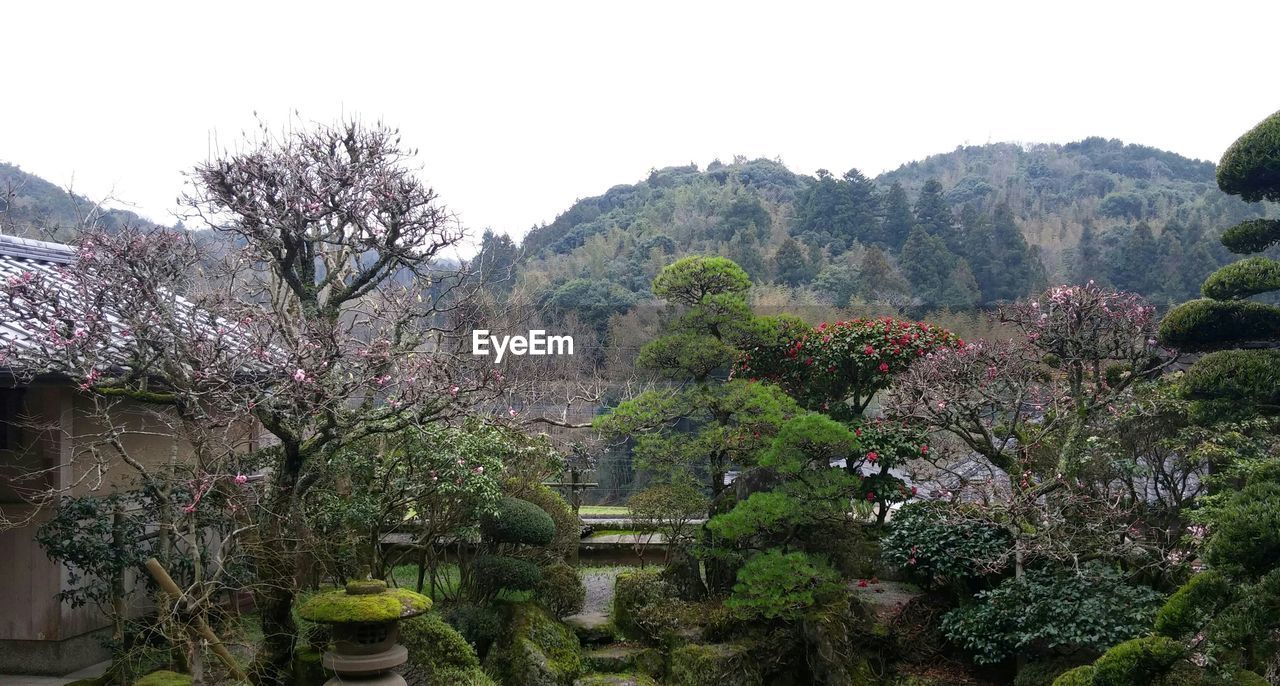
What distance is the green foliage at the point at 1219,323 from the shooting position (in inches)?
307

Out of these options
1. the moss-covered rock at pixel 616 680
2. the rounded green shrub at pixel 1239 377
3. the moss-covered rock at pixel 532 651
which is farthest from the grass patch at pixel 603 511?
the rounded green shrub at pixel 1239 377

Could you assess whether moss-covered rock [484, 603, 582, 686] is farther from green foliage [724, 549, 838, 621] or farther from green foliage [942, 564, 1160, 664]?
green foliage [942, 564, 1160, 664]

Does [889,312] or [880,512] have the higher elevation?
[889,312]

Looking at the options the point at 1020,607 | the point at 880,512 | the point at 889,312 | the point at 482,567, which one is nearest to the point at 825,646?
the point at 1020,607

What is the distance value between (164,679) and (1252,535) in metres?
7.26

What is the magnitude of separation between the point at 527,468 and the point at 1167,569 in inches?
253

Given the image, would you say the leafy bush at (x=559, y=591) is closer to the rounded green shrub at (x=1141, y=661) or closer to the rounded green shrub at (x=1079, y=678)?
the rounded green shrub at (x=1079, y=678)

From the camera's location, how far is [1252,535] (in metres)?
4.28

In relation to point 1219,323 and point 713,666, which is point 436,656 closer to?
point 713,666

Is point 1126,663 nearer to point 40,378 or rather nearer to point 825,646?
point 825,646

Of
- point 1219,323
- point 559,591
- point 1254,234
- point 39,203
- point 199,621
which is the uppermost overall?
point 39,203

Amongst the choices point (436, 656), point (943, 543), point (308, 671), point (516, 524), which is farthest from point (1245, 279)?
point (308, 671)

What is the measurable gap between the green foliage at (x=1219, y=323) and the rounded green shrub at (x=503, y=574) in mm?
6624

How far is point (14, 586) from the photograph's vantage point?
25.1 ft
